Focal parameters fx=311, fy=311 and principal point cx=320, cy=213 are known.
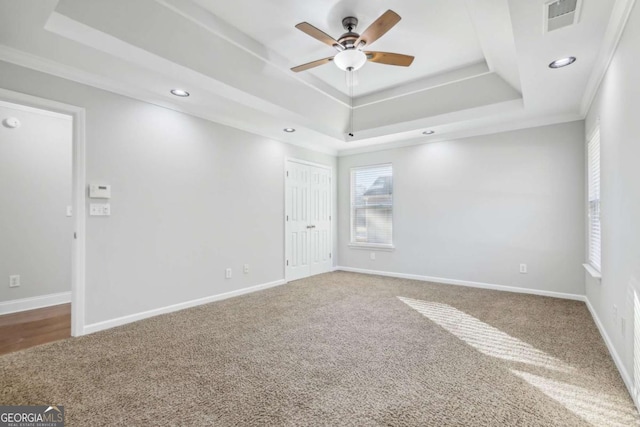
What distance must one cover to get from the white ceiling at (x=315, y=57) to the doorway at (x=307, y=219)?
97 centimetres

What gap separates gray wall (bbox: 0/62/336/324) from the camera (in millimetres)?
3141

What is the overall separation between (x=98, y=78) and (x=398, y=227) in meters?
4.78

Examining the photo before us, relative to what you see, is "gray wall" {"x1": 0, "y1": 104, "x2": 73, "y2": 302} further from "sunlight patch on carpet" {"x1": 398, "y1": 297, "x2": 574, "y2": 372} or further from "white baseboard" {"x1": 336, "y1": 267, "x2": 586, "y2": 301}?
"sunlight patch on carpet" {"x1": 398, "y1": 297, "x2": 574, "y2": 372}

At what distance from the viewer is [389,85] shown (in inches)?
176

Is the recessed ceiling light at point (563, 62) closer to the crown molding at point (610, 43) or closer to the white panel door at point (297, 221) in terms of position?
the crown molding at point (610, 43)

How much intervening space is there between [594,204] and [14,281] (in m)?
7.05

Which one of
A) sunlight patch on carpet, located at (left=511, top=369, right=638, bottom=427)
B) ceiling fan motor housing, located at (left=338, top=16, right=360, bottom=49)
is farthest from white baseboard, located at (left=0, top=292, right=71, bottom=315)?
sunlight patch on carpet, located at (left=511, top=369, right=638, bottom=427)

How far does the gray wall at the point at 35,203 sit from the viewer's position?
385cm

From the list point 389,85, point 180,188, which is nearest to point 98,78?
point 180,188

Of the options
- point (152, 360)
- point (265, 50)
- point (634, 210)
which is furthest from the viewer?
point (265, 50)

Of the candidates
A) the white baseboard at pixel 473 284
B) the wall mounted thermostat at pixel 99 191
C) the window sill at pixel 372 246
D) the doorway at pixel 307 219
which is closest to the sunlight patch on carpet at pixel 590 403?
the white baseboard at pixel 473 284

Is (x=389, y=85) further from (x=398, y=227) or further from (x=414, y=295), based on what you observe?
(x=414, y=295)

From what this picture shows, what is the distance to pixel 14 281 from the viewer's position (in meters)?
3.89

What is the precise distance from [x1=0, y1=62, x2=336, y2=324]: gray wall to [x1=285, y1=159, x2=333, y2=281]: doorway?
0.36m
